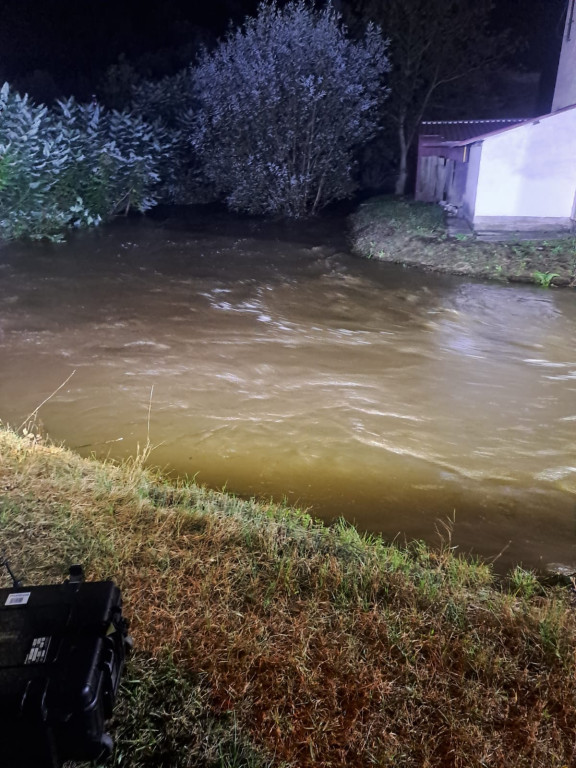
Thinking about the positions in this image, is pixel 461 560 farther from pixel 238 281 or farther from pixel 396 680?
pixel 238 281

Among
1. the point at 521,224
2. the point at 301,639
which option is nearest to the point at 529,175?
the point at 521,224

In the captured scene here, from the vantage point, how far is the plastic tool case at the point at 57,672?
6.35ft

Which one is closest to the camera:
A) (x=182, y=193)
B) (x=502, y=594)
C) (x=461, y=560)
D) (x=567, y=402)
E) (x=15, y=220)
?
(x=502, y=594)

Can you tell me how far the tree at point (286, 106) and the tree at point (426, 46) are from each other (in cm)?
197

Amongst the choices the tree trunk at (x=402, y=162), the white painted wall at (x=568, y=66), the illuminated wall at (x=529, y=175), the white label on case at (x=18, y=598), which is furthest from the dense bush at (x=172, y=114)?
the white label on case at (x=18, y=598)

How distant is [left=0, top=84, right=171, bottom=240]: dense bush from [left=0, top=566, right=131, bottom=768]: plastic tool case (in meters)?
14.4

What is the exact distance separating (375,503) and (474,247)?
9.65 metres

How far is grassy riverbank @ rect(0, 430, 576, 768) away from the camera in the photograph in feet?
8.51

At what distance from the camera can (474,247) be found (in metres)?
13.3

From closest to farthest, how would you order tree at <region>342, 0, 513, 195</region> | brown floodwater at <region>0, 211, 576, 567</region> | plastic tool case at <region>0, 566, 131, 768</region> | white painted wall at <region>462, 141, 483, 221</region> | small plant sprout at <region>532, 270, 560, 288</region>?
plastic tool case at <region>0, 566, 131, 768</region> < brown floodwater at <region>0, 211, 576, 567</region> < small plant sprout at <region>532, 270, 560, 288</region> < white painted wall at <region>462, 141, 483, 221</region> < tree at <region>342, 0, 513, 195</region>

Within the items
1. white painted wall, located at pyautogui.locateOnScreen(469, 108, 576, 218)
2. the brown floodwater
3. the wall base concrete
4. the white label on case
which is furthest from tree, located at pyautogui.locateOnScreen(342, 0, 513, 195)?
the white label on case

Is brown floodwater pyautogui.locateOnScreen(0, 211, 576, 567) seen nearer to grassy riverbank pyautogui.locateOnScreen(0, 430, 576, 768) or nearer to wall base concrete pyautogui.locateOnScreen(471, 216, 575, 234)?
grassy riverbank pyautogui.locateOnScreen(0, 430, 576, 768)

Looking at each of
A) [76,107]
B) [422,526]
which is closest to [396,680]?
[422,526]

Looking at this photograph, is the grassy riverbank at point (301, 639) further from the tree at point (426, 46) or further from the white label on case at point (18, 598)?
the tree at point (426, 46)
